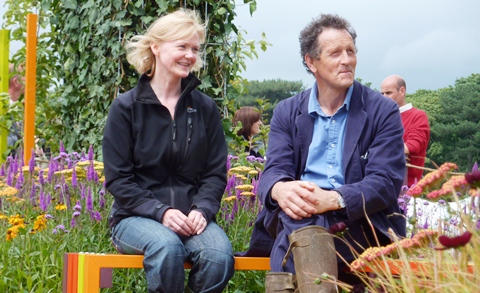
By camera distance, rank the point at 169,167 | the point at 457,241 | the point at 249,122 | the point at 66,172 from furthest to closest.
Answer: the point at 249,122, the point at 66,172, the point at 169,167, the point at 457,241

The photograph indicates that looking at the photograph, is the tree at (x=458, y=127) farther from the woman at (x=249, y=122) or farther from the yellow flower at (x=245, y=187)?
the yellow flower at (x=245, y=187)

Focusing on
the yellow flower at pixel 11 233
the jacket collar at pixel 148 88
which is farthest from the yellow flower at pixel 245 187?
the yellow flower at pixel 11 233

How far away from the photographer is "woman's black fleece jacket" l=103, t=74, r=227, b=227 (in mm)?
3502

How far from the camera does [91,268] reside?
3379mm

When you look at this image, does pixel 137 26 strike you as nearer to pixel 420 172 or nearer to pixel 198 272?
pixel 420 172

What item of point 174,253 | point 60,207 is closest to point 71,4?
point 60,207

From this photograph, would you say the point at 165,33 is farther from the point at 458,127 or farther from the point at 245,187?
the point at 458,127

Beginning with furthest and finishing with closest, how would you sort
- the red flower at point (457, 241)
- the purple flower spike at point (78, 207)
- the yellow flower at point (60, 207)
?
the yellow flower at point (60, 207)
the purple flower spike at point (78, 207)
the red flower at point (457, 241)

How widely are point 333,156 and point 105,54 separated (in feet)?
11.1

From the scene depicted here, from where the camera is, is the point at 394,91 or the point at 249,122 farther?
the point at 249,122

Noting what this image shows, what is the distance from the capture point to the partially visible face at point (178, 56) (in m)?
3.63

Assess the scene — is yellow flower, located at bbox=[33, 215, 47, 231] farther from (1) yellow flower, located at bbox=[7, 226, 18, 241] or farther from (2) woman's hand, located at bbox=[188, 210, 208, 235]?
(2) woman's hand, located at bbox=[188, 210, 208, 235]

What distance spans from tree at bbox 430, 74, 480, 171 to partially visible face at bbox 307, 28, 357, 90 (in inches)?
1303

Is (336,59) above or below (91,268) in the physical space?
above
